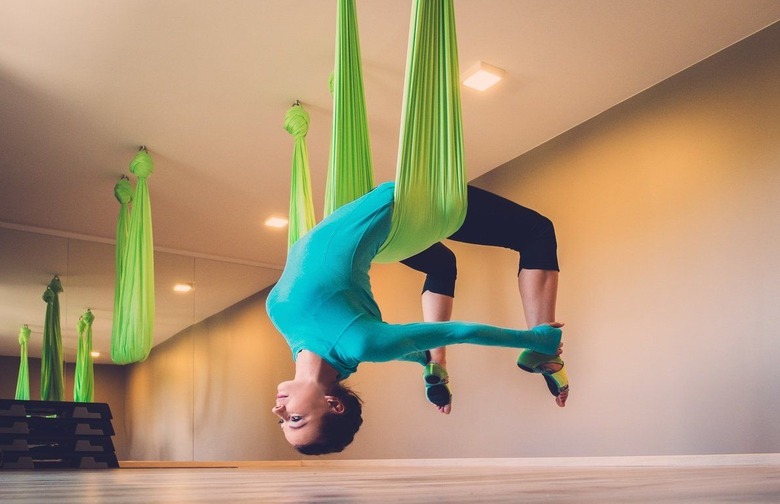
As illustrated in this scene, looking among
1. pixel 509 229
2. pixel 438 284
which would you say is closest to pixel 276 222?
pixel 438 284

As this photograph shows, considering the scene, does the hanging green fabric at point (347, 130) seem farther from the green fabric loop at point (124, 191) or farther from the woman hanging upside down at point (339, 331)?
the green fabric loop at point (124, 191)

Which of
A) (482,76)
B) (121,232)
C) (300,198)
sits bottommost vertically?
(300,198)

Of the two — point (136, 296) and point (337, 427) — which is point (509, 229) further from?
point (136, 296)

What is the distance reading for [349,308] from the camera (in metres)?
1.71

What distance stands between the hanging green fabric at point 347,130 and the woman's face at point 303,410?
57 centimetres

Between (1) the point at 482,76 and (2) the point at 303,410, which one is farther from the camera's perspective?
(1) the point at 482,76

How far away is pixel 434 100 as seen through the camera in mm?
1862

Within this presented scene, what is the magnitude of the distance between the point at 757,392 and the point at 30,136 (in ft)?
12.8

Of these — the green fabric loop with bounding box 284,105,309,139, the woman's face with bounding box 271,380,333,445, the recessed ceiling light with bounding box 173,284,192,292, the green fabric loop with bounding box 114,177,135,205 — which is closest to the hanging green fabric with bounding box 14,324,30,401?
the recessed ceiling light with bounding box 173,284,192,292

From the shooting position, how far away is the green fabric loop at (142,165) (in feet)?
12.9

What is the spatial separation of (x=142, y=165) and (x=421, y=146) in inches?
104

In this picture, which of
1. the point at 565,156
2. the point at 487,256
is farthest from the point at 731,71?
the point at 487,256

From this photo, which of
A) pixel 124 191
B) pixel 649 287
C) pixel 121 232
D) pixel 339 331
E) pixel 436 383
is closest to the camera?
pixel 339 331

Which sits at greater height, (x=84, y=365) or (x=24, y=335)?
(x=24, y=335)
